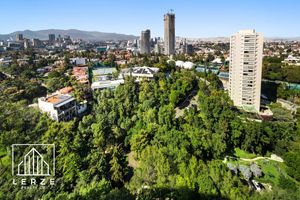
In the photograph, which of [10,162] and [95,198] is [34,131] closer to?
[10,162]

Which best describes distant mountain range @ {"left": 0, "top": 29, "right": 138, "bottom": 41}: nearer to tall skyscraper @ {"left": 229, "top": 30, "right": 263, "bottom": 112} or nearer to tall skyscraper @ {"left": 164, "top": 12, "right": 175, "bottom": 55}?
tall skyscraper @ {"left": 164, "top": 12, "right": 175, "bottom": 55}

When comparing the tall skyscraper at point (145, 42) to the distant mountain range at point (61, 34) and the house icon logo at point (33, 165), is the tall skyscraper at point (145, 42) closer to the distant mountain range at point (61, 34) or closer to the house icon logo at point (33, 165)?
the house icon logo at point (33, 165)

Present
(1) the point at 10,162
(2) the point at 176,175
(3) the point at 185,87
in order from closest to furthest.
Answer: (2) the point at 176,175, (1) the point at 10,162, (3) the point at 185,87

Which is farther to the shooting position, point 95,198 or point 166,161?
point 166,161

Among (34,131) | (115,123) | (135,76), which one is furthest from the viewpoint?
(135,76)

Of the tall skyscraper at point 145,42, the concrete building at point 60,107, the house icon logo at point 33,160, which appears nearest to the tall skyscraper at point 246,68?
the concrete building at point 60,107

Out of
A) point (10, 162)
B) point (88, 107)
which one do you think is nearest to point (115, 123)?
point (88, 107)

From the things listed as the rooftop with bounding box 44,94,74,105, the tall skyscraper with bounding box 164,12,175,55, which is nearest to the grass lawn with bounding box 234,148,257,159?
the rooftop with bounding box 44,94,74,105
